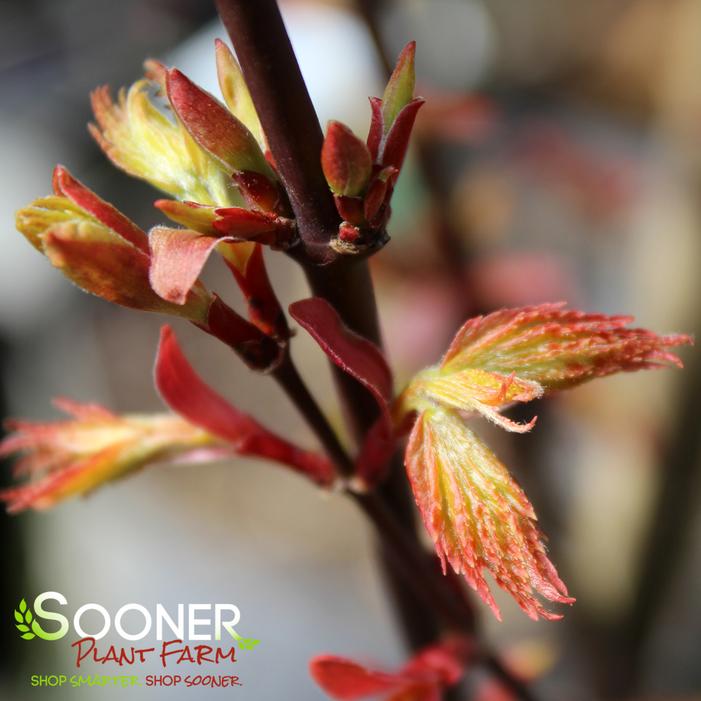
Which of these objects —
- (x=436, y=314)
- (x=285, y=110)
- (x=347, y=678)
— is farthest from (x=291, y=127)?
(x=436, y=314)

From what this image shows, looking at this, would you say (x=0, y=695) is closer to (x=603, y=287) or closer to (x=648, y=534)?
(x=648, y=534)

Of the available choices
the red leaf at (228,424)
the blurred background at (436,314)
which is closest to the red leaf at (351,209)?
the red leaf at (228,424)

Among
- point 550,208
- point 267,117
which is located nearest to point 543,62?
point 550,208

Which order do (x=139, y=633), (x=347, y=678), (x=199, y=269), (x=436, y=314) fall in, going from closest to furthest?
(x=199, y=269) < (x=347, y=678) < (x=139, y=633) < (x=436, y=314)

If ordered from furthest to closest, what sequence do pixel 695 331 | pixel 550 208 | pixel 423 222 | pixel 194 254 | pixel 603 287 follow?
pixel 550 208 → pixel 603 287 → pixel 423 222 → pixel 695 331 → pixel 194 254

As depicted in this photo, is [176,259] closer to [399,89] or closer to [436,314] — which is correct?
[399,89]

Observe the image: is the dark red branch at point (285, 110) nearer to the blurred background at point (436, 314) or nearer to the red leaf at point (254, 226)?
the red leaf at point (254, 226)

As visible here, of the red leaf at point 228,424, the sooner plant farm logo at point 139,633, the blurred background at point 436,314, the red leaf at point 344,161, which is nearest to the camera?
the red leaf at point 344,161
